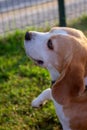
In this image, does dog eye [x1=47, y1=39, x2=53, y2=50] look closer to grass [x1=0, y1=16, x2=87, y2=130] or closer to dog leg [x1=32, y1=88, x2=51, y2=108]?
dog leg [x1=32, y1=88, x2=51, y2=108]

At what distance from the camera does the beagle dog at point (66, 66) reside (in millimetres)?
3260

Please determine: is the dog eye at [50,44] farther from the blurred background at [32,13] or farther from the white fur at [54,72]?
the blurred background at [32,13]

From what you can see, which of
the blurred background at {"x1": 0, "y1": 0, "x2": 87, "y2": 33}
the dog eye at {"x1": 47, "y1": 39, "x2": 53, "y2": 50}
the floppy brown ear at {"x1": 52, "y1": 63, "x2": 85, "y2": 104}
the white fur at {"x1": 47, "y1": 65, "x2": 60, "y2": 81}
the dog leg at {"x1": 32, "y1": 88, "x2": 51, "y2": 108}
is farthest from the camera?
the blurred background at {"x1": 0, "y1": 0, "x2": 87, "y2": 33}

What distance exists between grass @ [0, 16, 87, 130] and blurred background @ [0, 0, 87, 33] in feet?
2.13

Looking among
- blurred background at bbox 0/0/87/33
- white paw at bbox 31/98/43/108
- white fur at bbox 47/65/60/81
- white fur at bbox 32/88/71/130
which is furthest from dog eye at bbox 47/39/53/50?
blurred background at bbox 0/0/87/33

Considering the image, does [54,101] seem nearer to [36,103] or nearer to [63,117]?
[63,117]

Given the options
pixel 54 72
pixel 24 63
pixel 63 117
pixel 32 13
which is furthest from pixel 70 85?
pixel 32 13

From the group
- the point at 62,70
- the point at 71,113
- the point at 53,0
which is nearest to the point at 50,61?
the point at 62,70

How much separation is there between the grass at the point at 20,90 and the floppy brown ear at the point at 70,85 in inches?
31.0

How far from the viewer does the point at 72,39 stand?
131 inches

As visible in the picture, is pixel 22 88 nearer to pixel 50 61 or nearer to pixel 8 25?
pixel 50 61

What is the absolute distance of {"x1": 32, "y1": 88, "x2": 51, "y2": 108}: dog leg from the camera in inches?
160

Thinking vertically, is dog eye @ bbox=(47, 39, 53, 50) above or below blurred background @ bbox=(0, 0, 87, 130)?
above

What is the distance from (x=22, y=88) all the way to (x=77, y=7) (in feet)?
9.67
